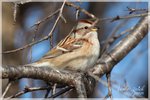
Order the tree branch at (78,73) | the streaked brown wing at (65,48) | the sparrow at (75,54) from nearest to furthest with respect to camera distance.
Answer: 1. the tree branch at (78,73)
2. the sparrow at (75,54)
3. the streaked brown wing at (65,48)

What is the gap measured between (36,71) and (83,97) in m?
0.59

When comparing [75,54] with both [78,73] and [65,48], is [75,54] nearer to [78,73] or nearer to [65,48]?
[65,48]

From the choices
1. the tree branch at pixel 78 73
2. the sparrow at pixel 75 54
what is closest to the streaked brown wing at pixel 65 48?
the sparrow at pixel 75 54

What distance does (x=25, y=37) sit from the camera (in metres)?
6.26

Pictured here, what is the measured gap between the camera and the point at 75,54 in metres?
5.49

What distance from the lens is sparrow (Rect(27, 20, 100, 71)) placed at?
523cm

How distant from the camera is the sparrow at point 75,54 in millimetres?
5227

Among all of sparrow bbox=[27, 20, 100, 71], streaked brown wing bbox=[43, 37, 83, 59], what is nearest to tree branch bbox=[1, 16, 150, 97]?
sparrow bbox=[27, 20, 100, 71]

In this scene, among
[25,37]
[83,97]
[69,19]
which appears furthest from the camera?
[69,19]

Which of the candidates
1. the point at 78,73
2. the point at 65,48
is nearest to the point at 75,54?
the point at 65,48

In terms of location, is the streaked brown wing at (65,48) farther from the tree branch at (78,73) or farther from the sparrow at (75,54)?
the tree branch at (78,73)

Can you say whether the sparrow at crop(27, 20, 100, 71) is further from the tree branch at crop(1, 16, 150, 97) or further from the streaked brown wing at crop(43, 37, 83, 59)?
the tree branch at crop(1, 16, 150, 97)

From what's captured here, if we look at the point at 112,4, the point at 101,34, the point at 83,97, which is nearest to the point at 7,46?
the point at 101,34

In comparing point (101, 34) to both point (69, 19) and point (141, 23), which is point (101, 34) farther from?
point (141, 23)
